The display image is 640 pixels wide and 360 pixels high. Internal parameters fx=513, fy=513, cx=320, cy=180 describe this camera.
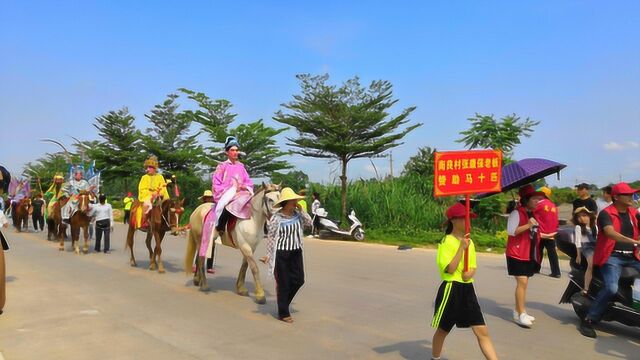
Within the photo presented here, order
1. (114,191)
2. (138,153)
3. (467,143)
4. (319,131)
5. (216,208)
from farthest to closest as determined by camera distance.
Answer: (114,191) < (138,153) < (319,131) < (467,143) < (216,208)

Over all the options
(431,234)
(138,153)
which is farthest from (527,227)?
(138,153)

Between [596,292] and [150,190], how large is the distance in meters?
9.12

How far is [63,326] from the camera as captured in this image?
6.36m

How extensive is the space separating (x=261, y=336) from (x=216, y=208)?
3013 millimetres

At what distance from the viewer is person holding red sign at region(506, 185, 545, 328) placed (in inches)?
255

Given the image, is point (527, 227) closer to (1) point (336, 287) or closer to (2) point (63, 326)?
(1) point (336, 287)

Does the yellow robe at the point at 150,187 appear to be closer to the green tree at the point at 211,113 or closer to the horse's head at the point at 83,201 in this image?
the horse's head at the point at 83,201

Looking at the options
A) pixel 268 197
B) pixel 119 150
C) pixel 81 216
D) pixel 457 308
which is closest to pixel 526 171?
pixel 457 308

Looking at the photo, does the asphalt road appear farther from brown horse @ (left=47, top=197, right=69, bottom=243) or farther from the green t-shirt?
brown horse @ (left=47, top=197, right=69, bottom=243)

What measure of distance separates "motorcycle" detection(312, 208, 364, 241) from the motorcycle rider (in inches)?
516

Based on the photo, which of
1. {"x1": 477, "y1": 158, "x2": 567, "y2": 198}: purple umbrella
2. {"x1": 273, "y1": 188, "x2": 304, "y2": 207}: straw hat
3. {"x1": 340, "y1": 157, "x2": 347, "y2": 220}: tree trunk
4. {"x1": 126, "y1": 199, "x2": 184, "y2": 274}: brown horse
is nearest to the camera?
{"x1": 477, "y1": 158, "x2": 567, "y2": 198}: purple umbrella

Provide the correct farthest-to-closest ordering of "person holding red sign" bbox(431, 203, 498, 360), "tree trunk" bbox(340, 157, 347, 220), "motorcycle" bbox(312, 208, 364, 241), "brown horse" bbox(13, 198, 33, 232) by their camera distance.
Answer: "brown horse" bbox(13, 198, 33, 232), "tree trunk" bbox(340, 157, 347, 220), "motorcycle" bbox(312, 208, 364, 241), "person holding red sign" bbox(431, 203, 498, 360)

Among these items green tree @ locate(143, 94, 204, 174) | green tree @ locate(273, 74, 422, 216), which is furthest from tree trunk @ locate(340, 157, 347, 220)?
green tree @ locate(143, 94, 204, 174)

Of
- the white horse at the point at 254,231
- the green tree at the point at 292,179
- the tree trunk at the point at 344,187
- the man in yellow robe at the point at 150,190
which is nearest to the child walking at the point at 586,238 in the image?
the white horse at the point at 254,231
